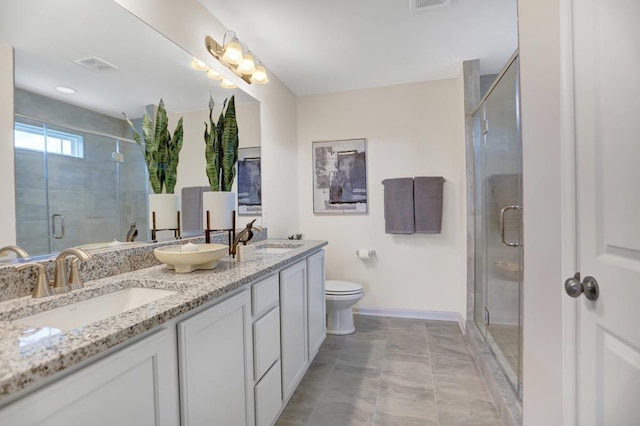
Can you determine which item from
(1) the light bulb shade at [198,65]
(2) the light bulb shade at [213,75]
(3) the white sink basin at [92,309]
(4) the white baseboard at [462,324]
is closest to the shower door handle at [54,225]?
(3) the white sink basin at [92,309]

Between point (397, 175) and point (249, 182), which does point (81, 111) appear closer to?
point (249, 182)

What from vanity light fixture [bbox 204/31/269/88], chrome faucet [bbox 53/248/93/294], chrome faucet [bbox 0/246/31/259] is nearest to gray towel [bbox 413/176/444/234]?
vanity light fixture [bbox 204/31/269/88]

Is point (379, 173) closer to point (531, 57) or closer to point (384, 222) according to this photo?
point (384, 222)

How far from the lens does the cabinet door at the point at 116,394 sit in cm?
57

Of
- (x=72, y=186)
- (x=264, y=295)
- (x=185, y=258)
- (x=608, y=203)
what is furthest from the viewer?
(x=264, y=295)

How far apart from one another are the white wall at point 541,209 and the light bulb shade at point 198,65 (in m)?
1.69

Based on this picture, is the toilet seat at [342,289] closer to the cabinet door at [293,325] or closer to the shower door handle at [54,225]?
the cabinet door at [293,325]

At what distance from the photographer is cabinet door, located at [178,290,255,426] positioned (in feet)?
3.08

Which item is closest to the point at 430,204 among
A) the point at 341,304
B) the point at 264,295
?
the point at 341,304

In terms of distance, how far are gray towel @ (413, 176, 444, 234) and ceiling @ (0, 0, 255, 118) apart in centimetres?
211

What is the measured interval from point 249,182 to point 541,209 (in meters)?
Result: 1.92

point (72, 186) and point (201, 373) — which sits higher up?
point (72, 186)

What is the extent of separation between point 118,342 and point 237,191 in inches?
68.7

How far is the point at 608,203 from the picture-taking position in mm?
818
